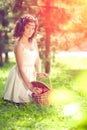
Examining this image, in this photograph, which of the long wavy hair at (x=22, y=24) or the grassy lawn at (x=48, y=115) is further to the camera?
the long wavy hair at (x=22, y=24)

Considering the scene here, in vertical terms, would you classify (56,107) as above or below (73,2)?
below

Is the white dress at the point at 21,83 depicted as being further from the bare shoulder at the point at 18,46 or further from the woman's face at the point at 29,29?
the woman's face at the point at 29,29

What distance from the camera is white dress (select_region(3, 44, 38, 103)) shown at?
33.3ft

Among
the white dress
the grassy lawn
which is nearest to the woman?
the white dress

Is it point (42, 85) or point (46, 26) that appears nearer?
point (42, 85)

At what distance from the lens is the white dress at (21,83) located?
10.2 m

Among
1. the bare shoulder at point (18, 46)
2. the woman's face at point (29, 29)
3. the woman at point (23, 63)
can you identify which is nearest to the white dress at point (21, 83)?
the woman at point (23, 63)

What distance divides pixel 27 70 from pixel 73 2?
1040 cm

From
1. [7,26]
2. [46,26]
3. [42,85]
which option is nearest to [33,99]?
[42,85]

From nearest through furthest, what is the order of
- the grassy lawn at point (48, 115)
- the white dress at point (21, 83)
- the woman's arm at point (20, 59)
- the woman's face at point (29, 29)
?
the grassy lawn at point (48, 115), the woman's arm at point (20, 59), the woman's face at point (29, 29), the white dress at point (21, 83)

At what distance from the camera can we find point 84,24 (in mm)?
21328

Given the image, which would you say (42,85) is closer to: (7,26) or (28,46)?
(28,46)

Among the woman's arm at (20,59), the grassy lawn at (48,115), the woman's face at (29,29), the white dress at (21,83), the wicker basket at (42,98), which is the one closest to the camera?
the grassy lawn at (48,115)

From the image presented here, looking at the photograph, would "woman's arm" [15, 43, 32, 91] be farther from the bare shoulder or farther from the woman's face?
the woman's face
